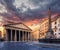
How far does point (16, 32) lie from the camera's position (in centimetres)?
6656

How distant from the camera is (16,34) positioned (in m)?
66.4

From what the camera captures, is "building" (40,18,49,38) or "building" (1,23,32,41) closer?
"building" (1,23,32,41)

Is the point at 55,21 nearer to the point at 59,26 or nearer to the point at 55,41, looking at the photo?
the point at 59,26

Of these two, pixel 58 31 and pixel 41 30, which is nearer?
pixel 58 31

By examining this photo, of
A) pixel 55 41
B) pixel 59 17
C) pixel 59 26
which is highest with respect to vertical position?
pixel 59 17

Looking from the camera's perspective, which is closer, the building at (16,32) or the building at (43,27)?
the building at (16,32)

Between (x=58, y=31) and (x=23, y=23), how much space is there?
19.0 meters

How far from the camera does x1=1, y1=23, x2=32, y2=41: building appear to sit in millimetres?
60438

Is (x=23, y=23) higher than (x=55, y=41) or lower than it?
higher

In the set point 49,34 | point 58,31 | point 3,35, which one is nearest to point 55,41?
point 49,34

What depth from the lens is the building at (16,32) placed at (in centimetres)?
6044

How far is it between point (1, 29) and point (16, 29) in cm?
716

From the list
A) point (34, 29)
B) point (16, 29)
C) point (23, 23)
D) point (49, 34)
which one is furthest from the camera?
point (34, 29)

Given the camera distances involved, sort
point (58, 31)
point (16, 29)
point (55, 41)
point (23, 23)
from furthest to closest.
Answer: point (23, 23) → point (16, 29) → point (58, 31) → point (55, 41)
